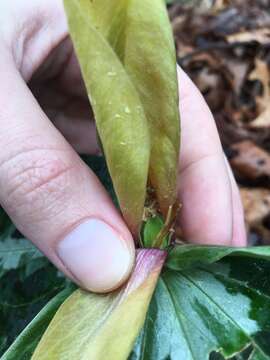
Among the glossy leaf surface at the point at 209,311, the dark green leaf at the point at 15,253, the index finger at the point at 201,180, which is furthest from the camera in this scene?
the index finger at the point at 201,180

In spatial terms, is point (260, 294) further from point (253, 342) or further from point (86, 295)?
point (86, 295)

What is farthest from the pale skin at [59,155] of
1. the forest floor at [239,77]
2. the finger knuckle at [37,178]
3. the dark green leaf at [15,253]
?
the forest floor at [239,77]

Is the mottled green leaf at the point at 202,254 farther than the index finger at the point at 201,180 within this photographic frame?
No

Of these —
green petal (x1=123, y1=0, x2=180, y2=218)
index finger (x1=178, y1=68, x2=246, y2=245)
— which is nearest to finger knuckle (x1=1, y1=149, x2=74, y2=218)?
green petal (x1=123, y1=0, x2=180, y2=218)

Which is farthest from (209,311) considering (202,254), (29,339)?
(29,339)

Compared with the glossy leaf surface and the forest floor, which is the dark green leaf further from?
the forest floor

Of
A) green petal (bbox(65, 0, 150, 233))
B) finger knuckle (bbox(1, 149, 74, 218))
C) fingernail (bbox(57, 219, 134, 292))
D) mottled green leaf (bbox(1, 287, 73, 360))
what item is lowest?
mottled green leaf (bbox(1, 287, 73, 360))

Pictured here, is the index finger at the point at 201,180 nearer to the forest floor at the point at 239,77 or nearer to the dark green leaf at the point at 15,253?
the dark green leaf at the point at 15,253
